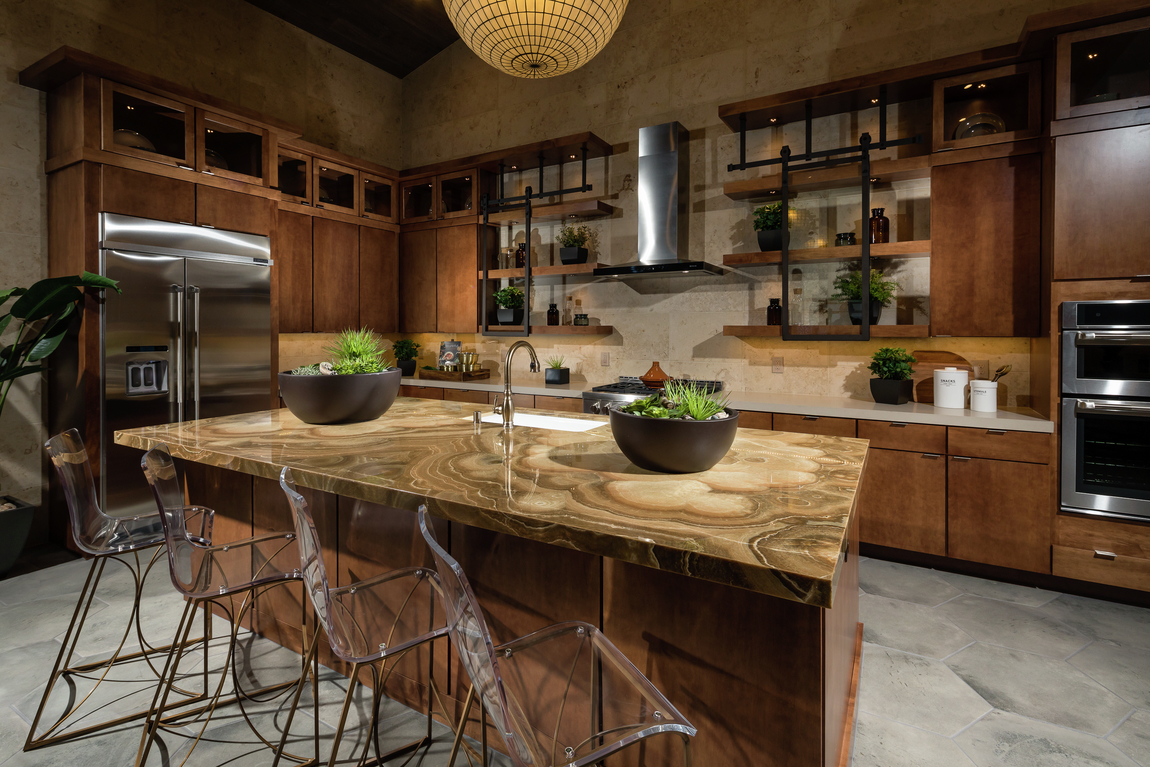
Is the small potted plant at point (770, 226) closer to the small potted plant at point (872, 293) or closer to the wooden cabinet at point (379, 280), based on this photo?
the small potted plant at point (872, 293)

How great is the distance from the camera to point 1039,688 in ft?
7.22

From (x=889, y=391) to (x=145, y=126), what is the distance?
4992 millimetres

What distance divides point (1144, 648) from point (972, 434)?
43.1 inches

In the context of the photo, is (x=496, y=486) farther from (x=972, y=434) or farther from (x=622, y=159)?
(x=622, y=159)

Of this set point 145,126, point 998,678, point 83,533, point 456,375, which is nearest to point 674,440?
point 998,678

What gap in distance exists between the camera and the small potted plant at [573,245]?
4.83 m

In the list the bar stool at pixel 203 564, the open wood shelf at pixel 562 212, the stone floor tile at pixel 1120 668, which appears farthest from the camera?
the open wood shelf at pixel 562 212

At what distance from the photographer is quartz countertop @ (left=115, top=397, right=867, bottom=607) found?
3.40 ft

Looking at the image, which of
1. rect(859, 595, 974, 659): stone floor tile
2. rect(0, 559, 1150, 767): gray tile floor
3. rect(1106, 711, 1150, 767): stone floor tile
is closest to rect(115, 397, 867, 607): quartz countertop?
rect(0, 559, 1150, 767): gray tile floor

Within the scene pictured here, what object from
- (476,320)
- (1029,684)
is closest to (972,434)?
(1029,684)

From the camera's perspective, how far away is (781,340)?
4.33m

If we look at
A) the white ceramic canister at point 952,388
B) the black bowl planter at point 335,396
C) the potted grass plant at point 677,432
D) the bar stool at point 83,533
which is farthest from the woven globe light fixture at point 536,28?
the white ceramic canister at point 952,388

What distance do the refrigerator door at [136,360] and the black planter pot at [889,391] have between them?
4.44 meters

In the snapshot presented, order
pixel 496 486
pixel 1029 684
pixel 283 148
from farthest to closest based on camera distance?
pixel 283 148 < pixel 1029 684 < pixel 496 486
